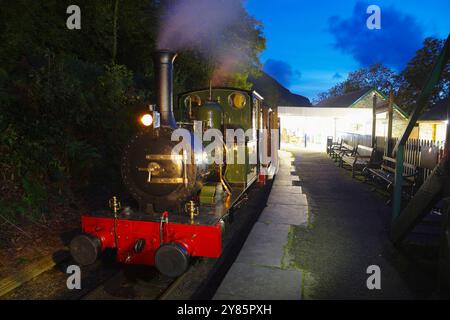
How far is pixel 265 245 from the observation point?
5141 millimetres

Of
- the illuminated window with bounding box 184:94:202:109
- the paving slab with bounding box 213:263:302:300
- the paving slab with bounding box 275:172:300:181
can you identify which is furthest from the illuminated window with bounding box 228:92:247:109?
the paving slab with bounding box 275:172:300:181

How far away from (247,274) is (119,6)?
12584 mm

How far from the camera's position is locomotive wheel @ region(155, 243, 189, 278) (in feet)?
12.0

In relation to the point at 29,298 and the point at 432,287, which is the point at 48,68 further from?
the point at 432,287

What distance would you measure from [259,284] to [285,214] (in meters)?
3.10

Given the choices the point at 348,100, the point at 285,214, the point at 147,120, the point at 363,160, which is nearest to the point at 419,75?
the point at 348,100

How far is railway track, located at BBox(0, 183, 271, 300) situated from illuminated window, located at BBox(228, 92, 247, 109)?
2.82 m

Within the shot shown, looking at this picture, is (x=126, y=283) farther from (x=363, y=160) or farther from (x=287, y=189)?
(x=363, y=160)

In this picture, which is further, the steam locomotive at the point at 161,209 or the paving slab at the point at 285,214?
the paving slab at the point at 285,214

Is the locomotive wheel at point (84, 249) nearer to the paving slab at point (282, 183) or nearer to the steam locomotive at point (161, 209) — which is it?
the steam locomotive at point (161, 209)

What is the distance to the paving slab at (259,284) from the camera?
3.65m

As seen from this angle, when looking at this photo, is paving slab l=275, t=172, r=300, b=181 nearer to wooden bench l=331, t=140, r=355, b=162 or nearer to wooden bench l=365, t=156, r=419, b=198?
wooden bench l=365, t=156, r=419, b=198

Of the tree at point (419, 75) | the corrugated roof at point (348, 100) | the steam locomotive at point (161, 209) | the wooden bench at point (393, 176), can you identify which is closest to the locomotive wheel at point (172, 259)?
the steam locomotive at point (161, 209)
